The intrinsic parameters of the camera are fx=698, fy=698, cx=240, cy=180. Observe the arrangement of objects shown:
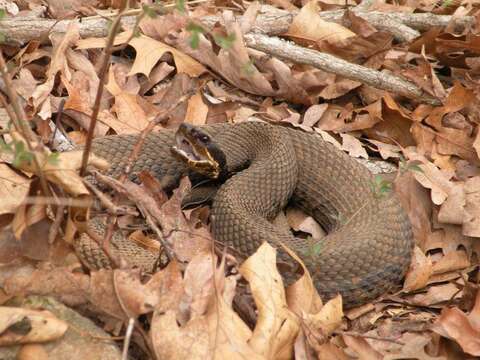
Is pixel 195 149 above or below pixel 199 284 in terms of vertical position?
below

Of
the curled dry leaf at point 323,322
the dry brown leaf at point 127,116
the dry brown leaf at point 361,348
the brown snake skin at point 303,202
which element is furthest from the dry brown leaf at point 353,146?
the dry brown leaf at point 361,348

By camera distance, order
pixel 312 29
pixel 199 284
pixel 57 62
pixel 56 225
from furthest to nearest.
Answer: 1. pixel 312 29
2. pixel 57 62
3. pixel 199 284
4. pixel 56 225

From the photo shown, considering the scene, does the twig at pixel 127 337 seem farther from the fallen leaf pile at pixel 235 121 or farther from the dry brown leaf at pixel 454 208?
the dry brown leaf at pixel 454 208

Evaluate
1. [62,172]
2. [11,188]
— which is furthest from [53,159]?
[11,188]

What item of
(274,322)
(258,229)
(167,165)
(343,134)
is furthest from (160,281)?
(343,134)

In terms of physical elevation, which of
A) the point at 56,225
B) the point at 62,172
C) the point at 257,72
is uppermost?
the point at 62,172

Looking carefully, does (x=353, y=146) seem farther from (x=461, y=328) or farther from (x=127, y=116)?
(x=461, y=328)

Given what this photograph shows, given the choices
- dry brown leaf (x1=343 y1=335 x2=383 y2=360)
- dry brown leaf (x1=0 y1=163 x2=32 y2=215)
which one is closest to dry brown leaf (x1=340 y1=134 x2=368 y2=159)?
dry brown leaf (x1=343 y1=335 x2=383 y2=360)
